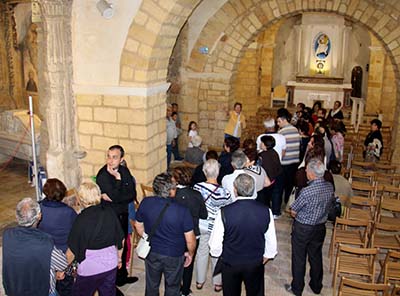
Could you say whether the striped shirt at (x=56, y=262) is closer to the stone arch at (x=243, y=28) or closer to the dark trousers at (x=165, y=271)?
the dark trousers at (x=165, y=271)

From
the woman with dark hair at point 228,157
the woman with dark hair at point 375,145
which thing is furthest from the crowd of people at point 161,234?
the woman with dark hair at point 375,145

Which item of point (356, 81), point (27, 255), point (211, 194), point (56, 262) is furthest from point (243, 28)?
point (356, 81)

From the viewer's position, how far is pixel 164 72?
7348 millimetres

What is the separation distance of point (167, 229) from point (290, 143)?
3757 millimetres

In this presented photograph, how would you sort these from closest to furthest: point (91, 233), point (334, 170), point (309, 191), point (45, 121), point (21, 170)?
point (91, 233) < point (309, 191) < point (334, 170) < point (45, 121) < point (21, 170)

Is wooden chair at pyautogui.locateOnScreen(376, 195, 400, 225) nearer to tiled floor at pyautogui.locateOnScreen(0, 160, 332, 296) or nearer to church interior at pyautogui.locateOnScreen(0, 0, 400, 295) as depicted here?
tiled floor at pyautogui.locateOnScreen(0, 160, 332, 296)

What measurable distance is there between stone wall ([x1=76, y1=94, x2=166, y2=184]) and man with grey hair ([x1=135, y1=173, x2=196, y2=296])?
291 centimetres

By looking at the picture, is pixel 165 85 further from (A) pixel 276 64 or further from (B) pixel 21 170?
(A) pixel 276 64

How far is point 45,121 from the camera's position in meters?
7.88

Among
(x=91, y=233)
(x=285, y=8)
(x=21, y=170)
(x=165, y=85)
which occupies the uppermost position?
(x=285, y=8)

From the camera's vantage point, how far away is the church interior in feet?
22.3

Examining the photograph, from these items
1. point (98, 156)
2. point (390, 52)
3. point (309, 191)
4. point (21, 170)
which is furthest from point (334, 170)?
point (21, 170)

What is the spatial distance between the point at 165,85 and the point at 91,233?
405 cm

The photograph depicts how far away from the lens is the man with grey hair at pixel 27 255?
139 inches
